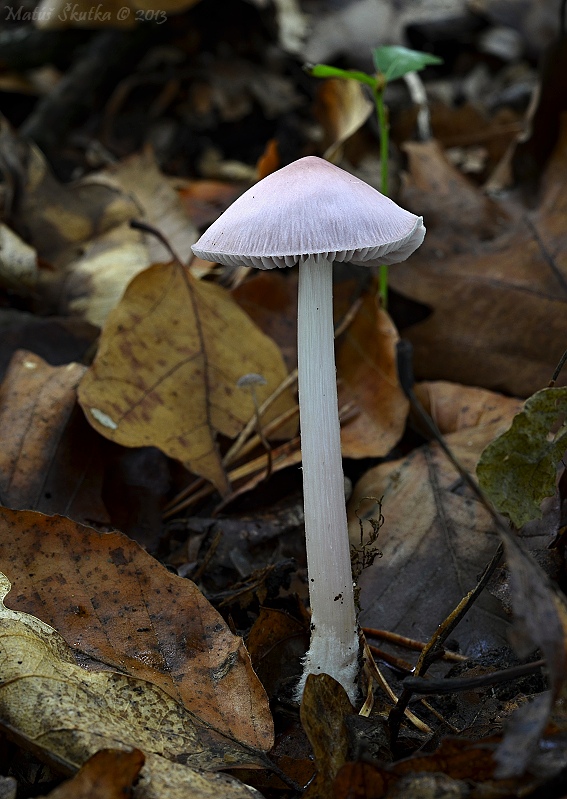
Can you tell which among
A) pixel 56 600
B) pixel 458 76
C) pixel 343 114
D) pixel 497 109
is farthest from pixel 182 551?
pixel 458 76

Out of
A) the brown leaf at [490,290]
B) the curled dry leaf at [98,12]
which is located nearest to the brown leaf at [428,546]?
the brown leaf at [490,290]

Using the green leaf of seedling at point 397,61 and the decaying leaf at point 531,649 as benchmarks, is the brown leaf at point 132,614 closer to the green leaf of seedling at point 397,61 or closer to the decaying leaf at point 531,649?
the decaying leaf at point 531,649

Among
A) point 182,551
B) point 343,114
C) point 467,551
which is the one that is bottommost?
point 182,551

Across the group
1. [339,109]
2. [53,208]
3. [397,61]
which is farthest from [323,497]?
[53,208]

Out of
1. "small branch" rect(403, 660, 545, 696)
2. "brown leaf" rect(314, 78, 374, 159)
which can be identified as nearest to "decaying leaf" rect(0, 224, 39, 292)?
"brown leaf" rect(314, 78, 374, 159)

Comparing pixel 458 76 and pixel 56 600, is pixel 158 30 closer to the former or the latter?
pixel 458 76
